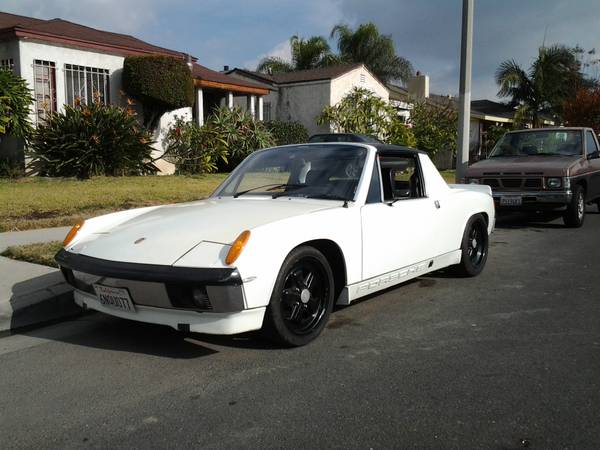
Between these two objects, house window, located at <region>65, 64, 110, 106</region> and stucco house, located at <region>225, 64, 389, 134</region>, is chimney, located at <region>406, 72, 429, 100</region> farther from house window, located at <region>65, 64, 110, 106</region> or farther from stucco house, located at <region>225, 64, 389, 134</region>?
house window, located at <region>65, 64, 110, 106</region>

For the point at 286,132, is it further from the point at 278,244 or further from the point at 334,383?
the point at 334,383

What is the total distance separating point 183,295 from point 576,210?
333 inches

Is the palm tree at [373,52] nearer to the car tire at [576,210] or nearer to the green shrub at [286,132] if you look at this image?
the green shrub at [286,132]

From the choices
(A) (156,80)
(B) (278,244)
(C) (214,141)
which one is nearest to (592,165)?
(B) (278,244)

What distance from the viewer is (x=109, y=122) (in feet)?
46.6

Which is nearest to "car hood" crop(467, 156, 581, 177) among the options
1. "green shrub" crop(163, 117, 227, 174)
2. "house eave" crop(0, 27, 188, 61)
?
"green shrub" crop(163, 117, 227, 174)

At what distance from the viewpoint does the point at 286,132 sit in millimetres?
22828

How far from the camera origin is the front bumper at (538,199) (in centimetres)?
959

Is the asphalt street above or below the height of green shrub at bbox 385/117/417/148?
below

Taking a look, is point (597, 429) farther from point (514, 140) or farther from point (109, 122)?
point (109, 122)

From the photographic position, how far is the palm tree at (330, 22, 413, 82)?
36.7m

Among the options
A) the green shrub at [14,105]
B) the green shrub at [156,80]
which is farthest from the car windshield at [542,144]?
the green shrub at [14,105]

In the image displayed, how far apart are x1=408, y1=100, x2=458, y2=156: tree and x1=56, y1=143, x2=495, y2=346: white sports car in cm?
2042

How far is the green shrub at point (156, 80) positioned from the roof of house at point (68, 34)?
0.74m
